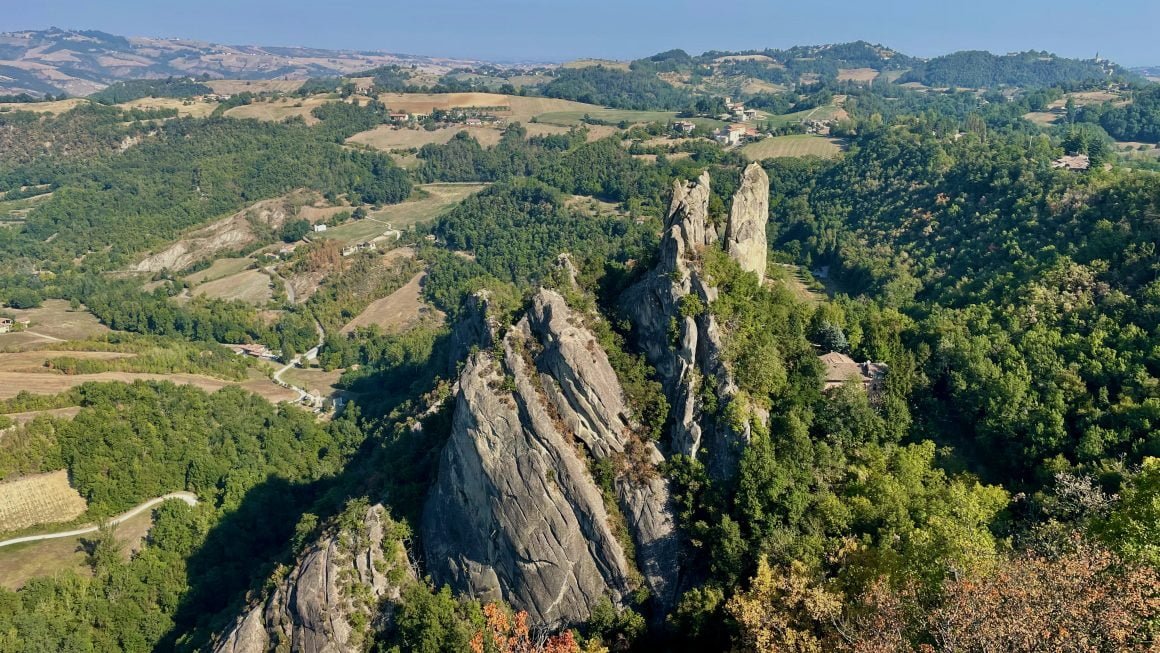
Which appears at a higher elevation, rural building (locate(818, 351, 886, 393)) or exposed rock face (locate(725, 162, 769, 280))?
exposed rock face (locate(725, 162, 769, 280))

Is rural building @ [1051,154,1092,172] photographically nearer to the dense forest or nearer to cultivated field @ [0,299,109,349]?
the dense forest

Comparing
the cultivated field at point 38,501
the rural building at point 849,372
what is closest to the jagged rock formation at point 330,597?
the rural building at point 849,372

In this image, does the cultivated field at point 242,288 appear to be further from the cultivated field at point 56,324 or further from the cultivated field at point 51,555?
the cultivated field at point 51,555

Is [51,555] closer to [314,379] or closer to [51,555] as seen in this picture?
[51,555]

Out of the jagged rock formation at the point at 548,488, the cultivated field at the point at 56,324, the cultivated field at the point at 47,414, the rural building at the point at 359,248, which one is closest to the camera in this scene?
the jagged rock formation at the point at 548,488

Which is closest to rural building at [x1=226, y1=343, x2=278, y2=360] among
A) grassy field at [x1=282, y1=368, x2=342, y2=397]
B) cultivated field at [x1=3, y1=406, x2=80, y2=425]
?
grassy field at [x1=282, y1=368, x2=342, y2=397]

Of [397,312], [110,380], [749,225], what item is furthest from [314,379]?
[749,225]

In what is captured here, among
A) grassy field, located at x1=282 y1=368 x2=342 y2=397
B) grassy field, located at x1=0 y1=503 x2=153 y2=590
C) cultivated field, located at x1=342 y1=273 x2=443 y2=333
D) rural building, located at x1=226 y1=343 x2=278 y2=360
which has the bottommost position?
grassy field, located at x1=0 y1=503 x2=153 y2=590
